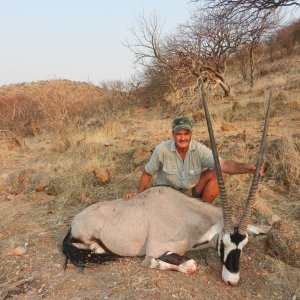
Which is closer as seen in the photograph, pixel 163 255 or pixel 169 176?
pixel 163 255

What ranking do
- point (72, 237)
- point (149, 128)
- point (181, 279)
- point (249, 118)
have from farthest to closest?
point (149, 128), point (249, 118), point (72, 237), point (181, 279)

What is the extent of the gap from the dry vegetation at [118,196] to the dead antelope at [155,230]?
0.12m

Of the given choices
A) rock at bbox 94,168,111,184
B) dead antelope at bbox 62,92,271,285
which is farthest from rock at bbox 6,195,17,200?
dead antelope at bbox 62,92,271,285

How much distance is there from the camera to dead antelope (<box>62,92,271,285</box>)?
328 centimetres

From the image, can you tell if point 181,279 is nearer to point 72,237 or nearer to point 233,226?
point 233,226

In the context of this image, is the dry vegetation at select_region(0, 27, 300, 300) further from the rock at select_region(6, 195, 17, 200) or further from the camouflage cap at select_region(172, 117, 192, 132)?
the camouflage cap at select_region(172, 117, 192, 132)

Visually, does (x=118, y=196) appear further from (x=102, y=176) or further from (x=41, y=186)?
(x=41, y=186)

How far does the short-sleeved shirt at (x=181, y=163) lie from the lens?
403cm

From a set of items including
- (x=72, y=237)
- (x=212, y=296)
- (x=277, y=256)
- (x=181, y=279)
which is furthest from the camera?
(x=72, y=237)

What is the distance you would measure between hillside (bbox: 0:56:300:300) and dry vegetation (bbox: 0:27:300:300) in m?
0.01

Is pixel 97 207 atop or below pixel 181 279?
atop

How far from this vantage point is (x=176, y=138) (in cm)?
Result: 393

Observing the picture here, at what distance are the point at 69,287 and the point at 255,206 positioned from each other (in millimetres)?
2110

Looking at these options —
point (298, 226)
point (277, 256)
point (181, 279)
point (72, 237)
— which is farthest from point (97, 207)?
point (298, 226)
